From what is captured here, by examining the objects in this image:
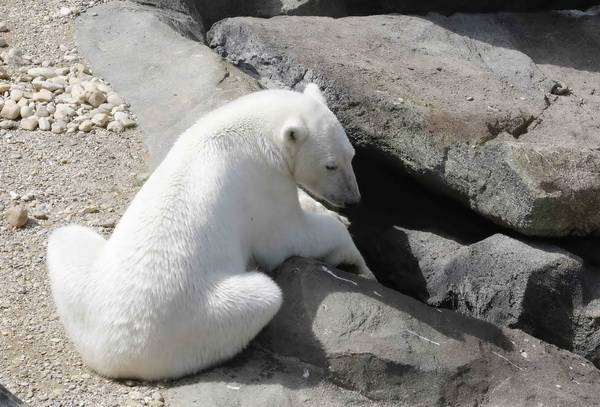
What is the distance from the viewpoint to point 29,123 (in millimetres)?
6617

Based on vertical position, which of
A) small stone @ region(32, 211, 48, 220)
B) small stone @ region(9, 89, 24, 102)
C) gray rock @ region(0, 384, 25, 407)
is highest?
gray rock @ region(0, 384, 25, 407)

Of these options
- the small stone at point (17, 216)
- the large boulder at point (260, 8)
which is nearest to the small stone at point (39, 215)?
the small stone at point (17, 216)

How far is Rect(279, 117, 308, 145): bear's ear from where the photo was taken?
4.81 m

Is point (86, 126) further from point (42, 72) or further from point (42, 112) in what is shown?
point (42, 72)

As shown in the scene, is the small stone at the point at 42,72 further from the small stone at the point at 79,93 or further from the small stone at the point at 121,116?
the small stone at the point at 121,116

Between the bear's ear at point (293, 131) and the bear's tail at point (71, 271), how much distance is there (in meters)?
1.25

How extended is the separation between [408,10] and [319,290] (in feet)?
15.6

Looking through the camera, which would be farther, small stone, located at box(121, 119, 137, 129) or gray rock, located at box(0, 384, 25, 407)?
small stone, located at box(121, 119, 137, 129)

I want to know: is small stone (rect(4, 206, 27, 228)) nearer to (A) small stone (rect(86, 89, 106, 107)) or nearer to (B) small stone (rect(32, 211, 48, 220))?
(B) small stone (rect(32, 211, 48, 220))

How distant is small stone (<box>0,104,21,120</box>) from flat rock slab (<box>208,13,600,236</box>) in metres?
1.90

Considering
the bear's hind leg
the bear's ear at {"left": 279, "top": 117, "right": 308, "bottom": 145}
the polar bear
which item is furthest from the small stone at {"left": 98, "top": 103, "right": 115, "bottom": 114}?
the bear's hind leg

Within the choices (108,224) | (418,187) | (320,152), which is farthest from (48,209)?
(418,187)

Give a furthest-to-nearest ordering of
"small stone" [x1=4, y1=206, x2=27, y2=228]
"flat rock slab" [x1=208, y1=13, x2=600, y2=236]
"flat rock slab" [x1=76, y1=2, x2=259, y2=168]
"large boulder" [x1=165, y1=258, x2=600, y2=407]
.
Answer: "flat rock slab" [x1=76, y1=2, x2=259, y2=168] → "small stone" [x1=4, y1=206, x2=27, y2=228] → "flat rock slab" [x1=208, y1=13, x2=600, y2=236] → "large boulder" [x1=165, y1=258, x2=600, y2=407]

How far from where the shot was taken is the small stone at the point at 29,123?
6.61 metres
